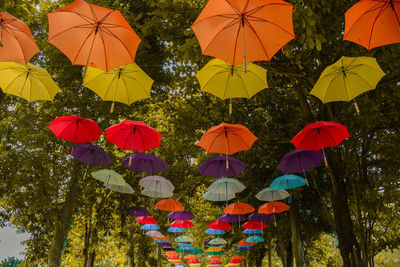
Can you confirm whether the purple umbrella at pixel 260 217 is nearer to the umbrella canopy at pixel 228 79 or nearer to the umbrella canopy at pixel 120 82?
the umbrella canopy at pixel 228 79

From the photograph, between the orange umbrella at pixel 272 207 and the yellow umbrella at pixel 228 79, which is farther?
the orange umbrella at pixel 272 207

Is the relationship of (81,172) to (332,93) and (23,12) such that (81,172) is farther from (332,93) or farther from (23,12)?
(332,93)

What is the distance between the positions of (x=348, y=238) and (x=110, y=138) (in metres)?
6.10

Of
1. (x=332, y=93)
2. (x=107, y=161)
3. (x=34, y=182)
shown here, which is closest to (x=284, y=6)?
(x=332, y=93)

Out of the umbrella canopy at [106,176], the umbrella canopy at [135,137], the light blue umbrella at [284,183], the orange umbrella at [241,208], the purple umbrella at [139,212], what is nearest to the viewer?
the umbrella canopy at [135,137]

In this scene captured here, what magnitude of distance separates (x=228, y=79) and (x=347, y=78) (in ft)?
7.64

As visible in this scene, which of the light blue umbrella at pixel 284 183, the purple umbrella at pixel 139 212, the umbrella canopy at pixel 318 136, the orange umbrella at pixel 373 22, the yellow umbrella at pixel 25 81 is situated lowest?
the purple umbrella at pixel 139 212

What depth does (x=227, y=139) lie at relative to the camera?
7.31 meters

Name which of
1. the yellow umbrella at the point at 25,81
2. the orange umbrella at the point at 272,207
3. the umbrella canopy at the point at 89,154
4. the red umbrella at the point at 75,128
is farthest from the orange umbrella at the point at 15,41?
the orange umbrella at the point at 272,207

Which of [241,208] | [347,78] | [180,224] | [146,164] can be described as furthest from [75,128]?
[180,224]

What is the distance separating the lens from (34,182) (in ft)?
26.8

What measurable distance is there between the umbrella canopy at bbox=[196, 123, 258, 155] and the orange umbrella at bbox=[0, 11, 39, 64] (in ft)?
12.8

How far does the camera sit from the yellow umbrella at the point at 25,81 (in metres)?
5.96

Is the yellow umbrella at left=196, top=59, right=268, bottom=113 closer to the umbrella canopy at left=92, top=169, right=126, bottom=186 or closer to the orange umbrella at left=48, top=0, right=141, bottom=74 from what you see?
the orange umbrella at left=48, top=0, right=141, bottom=74
